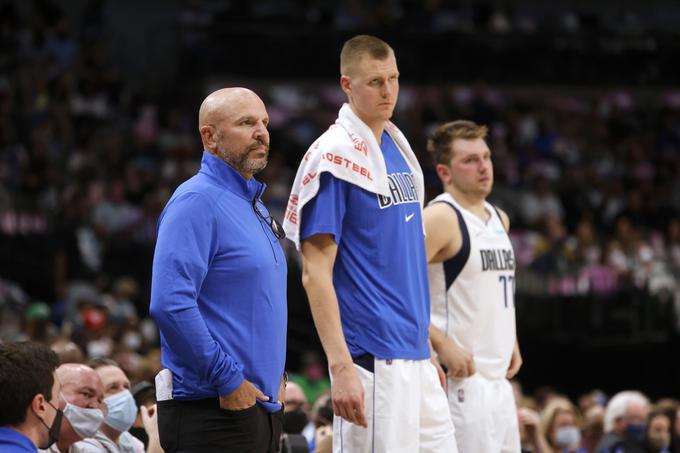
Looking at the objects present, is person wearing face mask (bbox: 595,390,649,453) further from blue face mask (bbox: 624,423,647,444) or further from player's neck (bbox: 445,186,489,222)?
player's neck (bbox: 445,186,489,222)

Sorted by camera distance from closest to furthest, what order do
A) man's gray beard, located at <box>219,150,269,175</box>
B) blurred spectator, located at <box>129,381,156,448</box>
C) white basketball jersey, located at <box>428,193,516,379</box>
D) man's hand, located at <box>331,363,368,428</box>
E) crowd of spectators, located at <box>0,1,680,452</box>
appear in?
man's gray beard, located at <box>219,150,269,175</box> < man's hand, located at <box>331,363,368,428</box> < white basketball jersey, located at <box>428,193,516,379</box> < blurred spectator, located at <box>129,381,156,448</box> < crowd of spectators, located at <box>0,1,680,452</box>

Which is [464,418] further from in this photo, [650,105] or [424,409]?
[650,105]

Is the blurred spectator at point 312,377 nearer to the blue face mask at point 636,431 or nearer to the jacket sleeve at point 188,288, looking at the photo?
the blue face mask at point 636,431

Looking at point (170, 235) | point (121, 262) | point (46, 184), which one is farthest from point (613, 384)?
point (170, 235)

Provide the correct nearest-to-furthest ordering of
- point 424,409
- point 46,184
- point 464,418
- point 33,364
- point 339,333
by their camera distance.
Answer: point 33,364 → point 339,333 → point 424,409 → point 464,418 → point 46,184

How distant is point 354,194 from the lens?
4.86 metres

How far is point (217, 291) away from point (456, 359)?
1663 millimetres

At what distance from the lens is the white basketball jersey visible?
571 centimetres

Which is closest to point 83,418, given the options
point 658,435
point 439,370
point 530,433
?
point 439,370

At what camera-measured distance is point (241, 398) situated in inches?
163

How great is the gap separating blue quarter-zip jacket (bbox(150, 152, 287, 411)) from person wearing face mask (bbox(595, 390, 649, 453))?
15.0 feet

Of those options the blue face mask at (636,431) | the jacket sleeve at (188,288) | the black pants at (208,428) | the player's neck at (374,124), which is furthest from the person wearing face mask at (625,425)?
the jacket sleeve at (188,288)

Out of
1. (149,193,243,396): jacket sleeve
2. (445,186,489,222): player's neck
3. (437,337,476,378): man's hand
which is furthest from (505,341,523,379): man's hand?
(149,193,243,396): jacket sleeve

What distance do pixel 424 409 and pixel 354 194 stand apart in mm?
899
